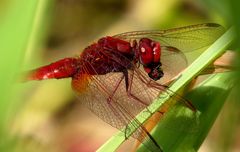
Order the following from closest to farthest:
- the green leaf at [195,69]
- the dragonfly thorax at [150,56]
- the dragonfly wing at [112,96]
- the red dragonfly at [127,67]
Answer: the green leaf at [195,69] < the dragonfly wing at [112,96] < the red dragonfly at [127,67] < the dragonfly thorax at [150,56]

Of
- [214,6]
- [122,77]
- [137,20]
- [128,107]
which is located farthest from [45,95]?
[214,6]

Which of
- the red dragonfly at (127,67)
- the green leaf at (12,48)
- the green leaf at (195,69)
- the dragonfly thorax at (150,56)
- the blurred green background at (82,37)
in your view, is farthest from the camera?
the blurred green background at (82,37)

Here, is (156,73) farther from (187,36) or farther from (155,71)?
(187,36)

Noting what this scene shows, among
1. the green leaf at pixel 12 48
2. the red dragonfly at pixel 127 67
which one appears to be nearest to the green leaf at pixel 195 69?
the green leaf at pixel 12 48

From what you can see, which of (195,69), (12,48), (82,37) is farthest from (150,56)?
(82,37)

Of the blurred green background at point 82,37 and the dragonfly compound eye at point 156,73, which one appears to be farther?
the blurred green background at point 82,37

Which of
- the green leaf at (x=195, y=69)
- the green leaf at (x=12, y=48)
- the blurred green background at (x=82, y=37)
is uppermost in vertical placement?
the green leaf at (x=12, y=48)

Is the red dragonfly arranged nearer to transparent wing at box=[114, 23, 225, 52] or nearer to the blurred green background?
transparent wing at box=[114, 23, 225, 52]

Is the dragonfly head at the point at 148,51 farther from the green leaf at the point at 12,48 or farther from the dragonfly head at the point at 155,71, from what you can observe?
the green leaf at the point at 12,48
